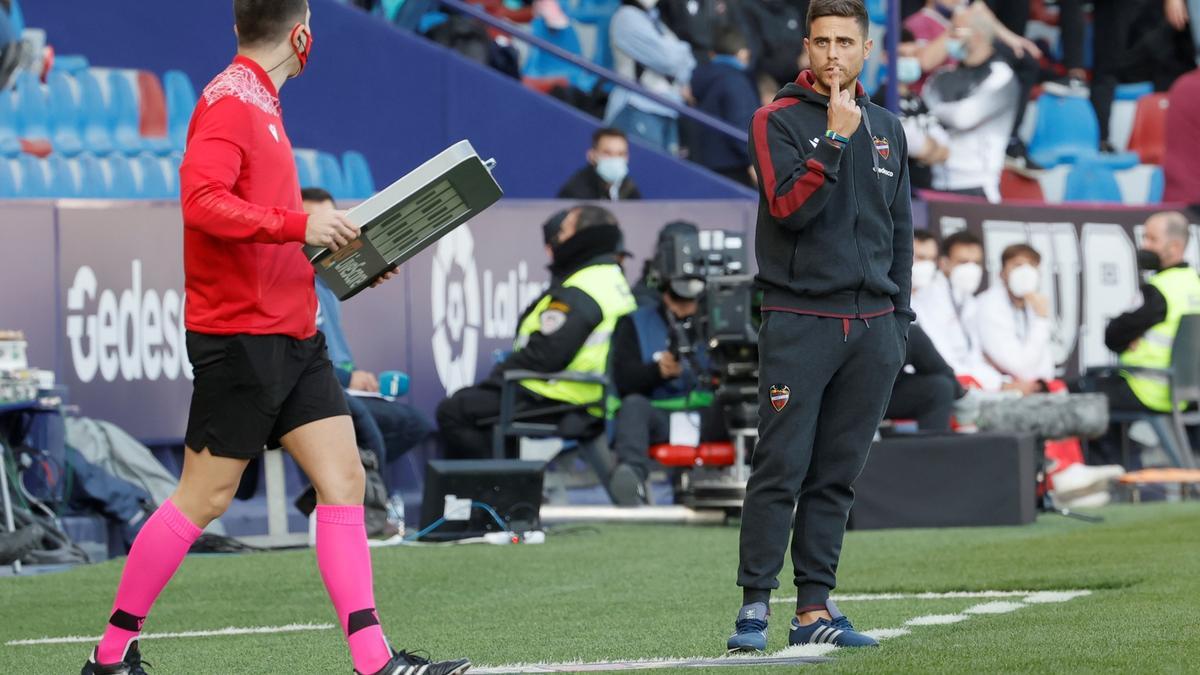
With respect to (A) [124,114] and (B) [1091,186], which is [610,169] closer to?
(A) [124,114]

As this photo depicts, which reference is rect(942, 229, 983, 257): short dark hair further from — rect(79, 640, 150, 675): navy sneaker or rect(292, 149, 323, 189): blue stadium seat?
rect(79, 640, 150, 675): navy sneaker

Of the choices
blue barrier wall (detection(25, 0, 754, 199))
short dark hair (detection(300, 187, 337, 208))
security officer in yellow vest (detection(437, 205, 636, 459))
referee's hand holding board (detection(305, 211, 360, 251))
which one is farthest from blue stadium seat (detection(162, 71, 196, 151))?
referee's hand holding board (detection(305, 211, 360, 251))

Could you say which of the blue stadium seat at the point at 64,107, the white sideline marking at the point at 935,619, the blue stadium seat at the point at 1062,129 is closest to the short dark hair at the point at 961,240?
the blue stadium seat at the point at 1062,129

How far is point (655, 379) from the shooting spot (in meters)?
13.1

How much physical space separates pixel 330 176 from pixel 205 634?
26.5ft

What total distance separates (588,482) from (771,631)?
23.1 ft

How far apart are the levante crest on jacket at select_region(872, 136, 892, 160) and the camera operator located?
6654mm

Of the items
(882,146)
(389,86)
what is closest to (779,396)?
(882,146)

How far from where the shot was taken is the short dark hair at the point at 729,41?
17938mm

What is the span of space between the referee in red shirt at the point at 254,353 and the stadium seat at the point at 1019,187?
1380cm

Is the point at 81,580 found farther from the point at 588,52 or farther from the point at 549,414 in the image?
the point at 588,52

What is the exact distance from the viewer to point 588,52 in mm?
18859

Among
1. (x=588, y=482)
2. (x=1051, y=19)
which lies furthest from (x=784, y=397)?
(x=1051, y=19)

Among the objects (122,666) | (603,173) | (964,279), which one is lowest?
(122,666)
